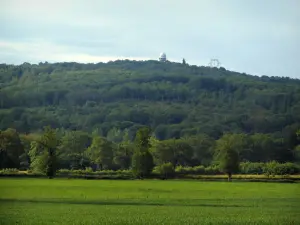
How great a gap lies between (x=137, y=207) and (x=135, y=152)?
5252 centimetres

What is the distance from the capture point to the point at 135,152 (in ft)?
312

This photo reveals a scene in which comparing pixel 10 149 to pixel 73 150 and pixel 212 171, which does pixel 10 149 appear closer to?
pixel 212 171

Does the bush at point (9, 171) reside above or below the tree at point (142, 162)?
below

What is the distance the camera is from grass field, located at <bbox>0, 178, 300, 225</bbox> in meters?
32.4

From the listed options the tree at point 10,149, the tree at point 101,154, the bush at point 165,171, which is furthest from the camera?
the tree at point 101,154

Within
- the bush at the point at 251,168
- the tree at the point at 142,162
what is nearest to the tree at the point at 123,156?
the bush at the point at 251,168

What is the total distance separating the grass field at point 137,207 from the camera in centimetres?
3238

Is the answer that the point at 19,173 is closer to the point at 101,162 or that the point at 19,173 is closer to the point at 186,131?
the point at 101,162

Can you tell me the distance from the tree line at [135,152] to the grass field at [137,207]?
24264 mm

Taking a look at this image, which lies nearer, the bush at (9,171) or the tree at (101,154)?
the bush at (9,171)

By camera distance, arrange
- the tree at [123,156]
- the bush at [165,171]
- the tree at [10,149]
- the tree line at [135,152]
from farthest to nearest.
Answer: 1. the tree at [123,156]
2. the bush at [165,171]
3. the tree line at [135,152]
4. the tree at [10,149]

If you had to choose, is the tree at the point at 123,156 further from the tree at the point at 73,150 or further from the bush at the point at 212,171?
the bush at the point at 212,171

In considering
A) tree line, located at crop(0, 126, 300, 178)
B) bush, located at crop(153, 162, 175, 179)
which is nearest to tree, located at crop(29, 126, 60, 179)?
tree line, located at crop(0, 126, 300, 178)

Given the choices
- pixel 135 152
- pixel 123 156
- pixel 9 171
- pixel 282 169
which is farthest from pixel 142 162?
pixel 123 156
